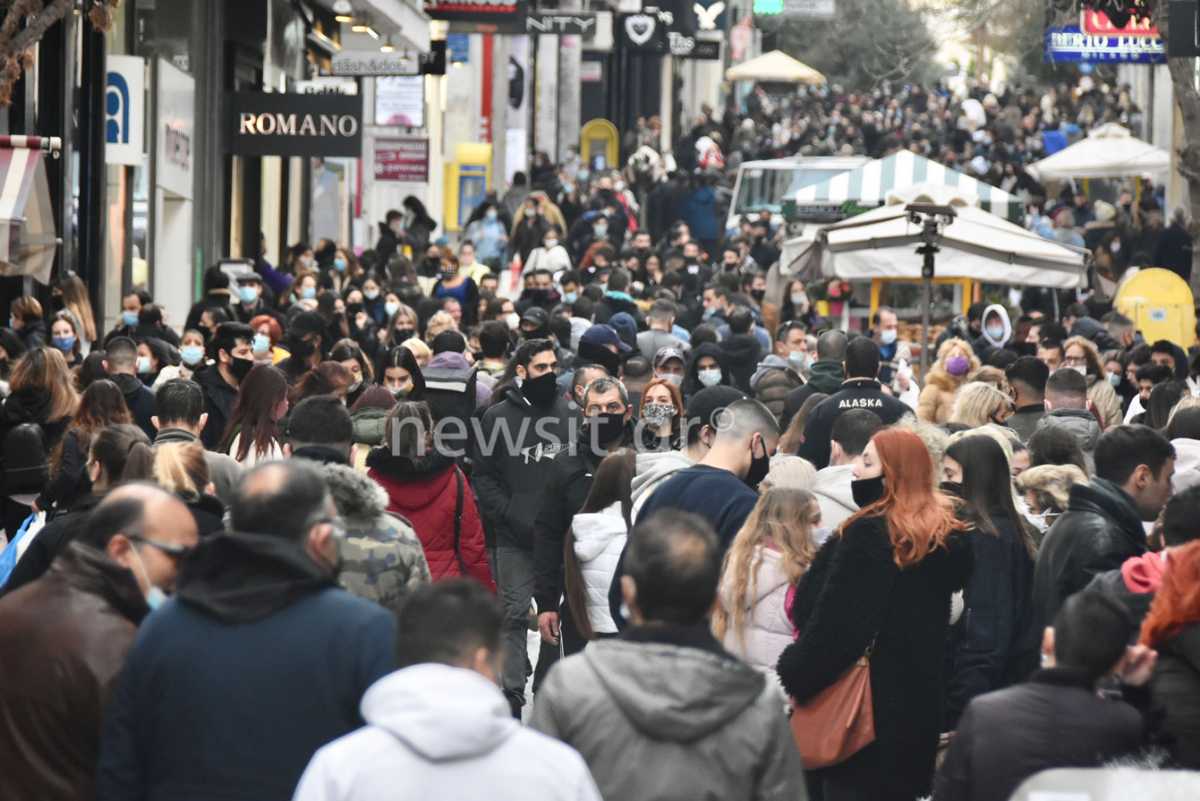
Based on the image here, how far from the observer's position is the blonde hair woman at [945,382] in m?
13.4

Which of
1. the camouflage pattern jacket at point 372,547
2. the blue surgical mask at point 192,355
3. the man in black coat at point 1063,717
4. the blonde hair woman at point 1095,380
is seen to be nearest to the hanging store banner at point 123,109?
the blue surgical mask at point 192,355

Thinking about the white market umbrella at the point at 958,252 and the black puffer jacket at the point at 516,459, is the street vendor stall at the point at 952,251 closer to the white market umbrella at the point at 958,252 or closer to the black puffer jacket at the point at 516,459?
the white market umbrella at the point at 958,252

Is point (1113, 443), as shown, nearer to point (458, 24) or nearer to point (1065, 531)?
point (1065, 531)

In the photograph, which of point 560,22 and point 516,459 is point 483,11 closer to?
point 560,22

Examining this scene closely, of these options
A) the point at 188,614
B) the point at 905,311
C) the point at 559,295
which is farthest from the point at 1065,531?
the point at 905,311

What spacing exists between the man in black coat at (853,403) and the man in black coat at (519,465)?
3.97 ft

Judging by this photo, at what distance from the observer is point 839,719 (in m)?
6.92

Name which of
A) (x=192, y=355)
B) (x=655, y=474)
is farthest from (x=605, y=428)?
(x=192, y=355)

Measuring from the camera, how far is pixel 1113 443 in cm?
767

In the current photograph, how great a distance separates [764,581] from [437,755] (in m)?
3.40

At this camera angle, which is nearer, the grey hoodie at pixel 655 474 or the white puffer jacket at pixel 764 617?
the white puffer jacket at pixel 764 617

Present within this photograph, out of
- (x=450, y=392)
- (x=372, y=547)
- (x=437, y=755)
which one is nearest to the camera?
(x=437, y=755)

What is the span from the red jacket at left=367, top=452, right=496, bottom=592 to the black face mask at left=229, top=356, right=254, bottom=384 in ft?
9.67

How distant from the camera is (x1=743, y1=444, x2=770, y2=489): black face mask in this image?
814 centimetres
